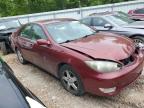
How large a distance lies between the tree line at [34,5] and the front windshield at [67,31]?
31953 mm

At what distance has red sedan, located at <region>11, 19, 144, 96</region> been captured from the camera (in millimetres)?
4301

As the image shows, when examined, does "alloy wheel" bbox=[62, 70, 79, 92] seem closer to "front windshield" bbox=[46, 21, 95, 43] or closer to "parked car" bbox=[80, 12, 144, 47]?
"front windshield" bbox=[46, 21, 95, 43]

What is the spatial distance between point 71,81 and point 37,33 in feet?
5.93

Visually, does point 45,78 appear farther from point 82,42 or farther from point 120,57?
point 120,57

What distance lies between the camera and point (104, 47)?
4777 millimetres

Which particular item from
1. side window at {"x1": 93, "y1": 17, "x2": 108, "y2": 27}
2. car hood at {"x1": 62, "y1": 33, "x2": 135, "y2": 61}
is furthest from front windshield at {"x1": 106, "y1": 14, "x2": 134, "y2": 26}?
car hood at {"x1": 62, "y1": 33, "x2": 135, "y2": 61}

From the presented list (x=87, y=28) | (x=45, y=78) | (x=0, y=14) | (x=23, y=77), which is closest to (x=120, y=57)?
(x=87, y=28)

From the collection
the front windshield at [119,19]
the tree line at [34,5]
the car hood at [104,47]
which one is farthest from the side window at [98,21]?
the tree line at [34,5]

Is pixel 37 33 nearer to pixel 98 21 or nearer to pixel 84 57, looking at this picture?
pixel 84 57

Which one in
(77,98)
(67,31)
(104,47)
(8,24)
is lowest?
(77,98)

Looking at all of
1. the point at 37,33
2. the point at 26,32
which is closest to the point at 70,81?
the point at 37,33

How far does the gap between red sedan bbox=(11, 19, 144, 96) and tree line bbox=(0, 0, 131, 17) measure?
31.9 metres

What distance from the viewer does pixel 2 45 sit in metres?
9.69

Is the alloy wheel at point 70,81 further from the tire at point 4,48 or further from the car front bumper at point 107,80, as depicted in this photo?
the tire at point 4,48
